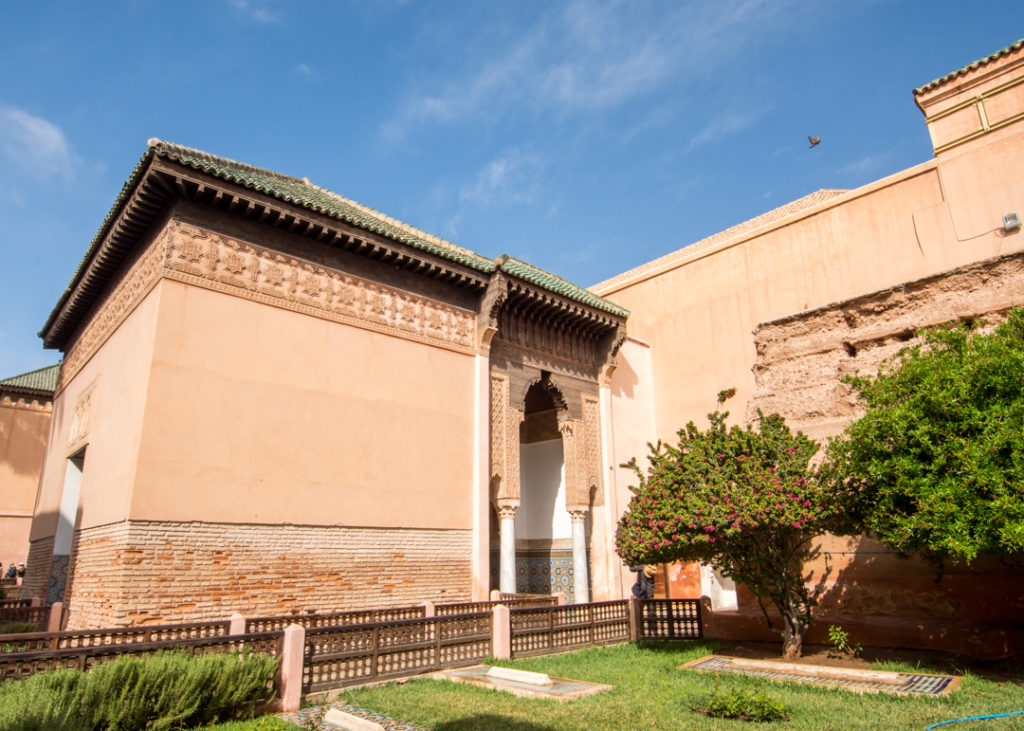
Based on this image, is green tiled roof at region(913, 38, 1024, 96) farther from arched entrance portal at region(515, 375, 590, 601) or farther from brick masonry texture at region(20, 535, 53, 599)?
brick masonry texture at region(20, 535, 53, 599)

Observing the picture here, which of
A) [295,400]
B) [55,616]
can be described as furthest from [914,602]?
[55,616]

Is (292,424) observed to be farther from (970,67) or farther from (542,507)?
(970,67)

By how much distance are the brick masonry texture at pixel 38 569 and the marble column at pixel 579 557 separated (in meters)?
9.47

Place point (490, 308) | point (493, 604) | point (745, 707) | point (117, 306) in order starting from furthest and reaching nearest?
point (490, 308) < point (117, 306) < point (493, 604) < point (745, 707)

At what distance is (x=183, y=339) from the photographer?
347 inches

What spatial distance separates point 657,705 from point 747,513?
2.19m

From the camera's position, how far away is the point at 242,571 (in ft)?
28.4

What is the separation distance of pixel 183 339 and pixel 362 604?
446 centimetres

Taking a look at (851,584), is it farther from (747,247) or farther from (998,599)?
(747,247)

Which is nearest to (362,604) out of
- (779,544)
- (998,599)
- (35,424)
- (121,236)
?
(779,544)

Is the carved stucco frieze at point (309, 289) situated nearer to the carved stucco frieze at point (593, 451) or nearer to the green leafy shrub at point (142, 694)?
the carved stucco frieze at point (593, 451)

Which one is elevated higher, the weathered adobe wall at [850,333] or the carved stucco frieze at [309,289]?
the carved stucco frieze at [309,289]

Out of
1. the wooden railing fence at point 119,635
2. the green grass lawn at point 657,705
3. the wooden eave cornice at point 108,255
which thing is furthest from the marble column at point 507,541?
the wooden eave cornice at point 108,255

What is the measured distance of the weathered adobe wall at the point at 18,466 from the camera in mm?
17438
